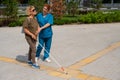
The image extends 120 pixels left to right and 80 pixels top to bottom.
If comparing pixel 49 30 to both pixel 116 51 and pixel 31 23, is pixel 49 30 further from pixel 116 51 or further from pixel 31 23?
pixel 116 51

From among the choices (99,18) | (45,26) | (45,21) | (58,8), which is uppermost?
(45,21)

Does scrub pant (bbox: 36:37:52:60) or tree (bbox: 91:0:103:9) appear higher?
scrub pant (bbox: 36:37:52:60)

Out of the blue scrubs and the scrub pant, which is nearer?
the blue scrubs

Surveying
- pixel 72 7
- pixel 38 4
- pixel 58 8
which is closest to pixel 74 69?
pixel 58 8

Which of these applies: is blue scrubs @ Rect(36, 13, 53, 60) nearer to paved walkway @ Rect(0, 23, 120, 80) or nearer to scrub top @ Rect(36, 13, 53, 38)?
scrub top @ Rect(36, 13, 53, 38)

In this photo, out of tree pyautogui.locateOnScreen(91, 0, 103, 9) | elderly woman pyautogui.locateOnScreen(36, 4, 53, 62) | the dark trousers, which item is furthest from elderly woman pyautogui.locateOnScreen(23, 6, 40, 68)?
tree pyautogui.locateOnScreen(91, 0, 103, 9)

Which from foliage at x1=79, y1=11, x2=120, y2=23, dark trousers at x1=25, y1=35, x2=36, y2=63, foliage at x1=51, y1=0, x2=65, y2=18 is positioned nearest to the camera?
dark trousers at x1=25, y1=35, x2=36, y2=63

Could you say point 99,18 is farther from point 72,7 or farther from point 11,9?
point 72,7

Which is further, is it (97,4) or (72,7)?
(97,4)

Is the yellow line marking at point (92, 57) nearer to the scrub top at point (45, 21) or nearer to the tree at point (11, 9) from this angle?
the scrub top at point (45, 21)

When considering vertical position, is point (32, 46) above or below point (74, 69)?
above

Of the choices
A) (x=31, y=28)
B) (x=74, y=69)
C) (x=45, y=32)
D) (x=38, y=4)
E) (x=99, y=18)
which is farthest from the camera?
(x=38, y=4)

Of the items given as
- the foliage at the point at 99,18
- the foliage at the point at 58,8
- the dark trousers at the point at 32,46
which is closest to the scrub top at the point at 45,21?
the dark trousers at the point at 32,46

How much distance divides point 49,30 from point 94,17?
12.5m
